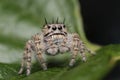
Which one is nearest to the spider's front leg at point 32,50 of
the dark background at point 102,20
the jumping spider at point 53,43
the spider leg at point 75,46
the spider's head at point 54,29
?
the jumping spider at point 53,43

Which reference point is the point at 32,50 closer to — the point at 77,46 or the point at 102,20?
the point at 77,46

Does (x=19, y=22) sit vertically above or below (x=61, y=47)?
above

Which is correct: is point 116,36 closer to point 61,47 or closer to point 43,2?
point 43,2

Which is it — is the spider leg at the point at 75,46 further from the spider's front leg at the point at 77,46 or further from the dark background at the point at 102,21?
the dark background at the point at 102,21

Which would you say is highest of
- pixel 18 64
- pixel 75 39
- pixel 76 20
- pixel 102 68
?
pixel 76 20

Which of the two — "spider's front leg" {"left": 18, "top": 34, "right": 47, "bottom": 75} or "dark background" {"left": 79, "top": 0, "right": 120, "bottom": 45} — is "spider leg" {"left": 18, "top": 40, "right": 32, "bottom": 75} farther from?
"dark background" {"left": 79, "top": 0, "right": 120, "bottom": 45}

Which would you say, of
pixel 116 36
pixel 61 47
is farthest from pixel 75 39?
pixel 116 36

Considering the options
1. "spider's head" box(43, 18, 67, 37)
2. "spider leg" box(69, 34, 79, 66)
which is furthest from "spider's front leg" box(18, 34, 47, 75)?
"spider leg" box(69, 34, 79, 66)

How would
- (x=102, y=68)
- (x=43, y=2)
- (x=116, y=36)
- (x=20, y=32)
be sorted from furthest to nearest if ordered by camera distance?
(x=116, y=36) < (x=43, y=2) < (x=20, y=32) < (x=102, y=68)
